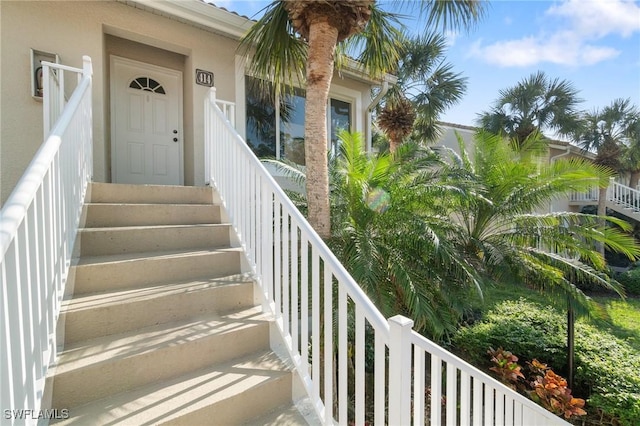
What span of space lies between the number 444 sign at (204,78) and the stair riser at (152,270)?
3551 millimetres

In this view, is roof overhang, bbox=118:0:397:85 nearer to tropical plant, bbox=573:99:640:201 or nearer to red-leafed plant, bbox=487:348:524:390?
red-leafed plant, bbox=487:348:524:390

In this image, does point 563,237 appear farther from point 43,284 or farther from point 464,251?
point 43,284

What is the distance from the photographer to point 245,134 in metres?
5.95

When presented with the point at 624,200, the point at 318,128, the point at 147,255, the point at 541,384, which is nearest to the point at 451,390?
the point at 147,255

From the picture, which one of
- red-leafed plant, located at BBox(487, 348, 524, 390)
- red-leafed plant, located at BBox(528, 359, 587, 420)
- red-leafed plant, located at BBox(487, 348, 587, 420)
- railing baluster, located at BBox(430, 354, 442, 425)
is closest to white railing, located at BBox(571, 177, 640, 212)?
red-leafed plant, located at BBox(487, 348, 587, 420)

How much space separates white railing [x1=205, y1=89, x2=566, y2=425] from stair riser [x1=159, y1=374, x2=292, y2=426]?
21cm

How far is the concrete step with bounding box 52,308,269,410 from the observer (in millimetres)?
1916

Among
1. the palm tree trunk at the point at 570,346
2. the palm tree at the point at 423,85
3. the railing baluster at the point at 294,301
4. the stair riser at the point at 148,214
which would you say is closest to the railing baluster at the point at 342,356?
the railing baluster at the point at 294,301

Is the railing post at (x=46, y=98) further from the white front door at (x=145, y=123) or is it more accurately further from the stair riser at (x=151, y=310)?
the white front door at (x=145, y=123)

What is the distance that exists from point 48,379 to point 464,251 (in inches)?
191

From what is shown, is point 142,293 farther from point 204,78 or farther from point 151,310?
point 204,78

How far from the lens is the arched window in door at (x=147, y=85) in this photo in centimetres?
554

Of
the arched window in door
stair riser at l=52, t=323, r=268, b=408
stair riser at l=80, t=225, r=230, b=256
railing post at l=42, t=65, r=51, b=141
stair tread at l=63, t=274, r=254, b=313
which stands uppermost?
the arched window in door

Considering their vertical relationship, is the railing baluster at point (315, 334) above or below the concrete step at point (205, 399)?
above
